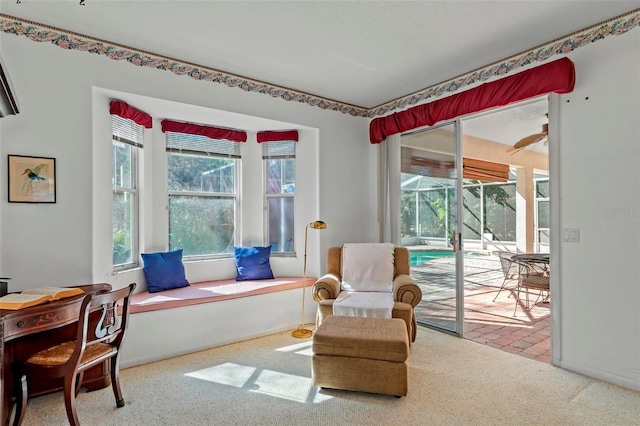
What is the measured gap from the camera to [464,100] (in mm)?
3238

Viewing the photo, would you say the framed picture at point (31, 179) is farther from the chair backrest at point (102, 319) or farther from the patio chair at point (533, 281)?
the patio chair at point (533, 281)

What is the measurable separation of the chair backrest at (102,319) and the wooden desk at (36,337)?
0.15m

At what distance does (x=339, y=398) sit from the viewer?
226 centimetres

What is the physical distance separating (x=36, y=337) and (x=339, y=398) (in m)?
2.04

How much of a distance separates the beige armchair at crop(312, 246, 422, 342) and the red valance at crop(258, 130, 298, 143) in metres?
1.71

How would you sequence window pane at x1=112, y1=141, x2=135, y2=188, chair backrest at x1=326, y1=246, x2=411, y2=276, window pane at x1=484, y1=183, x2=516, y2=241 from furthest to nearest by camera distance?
window pane at x1=484, y1=183, x2=516, y2=241 < chair backrest at x1=326, y1=246, x2=411, y2=276 < window pane at x1=112, y1=141, x2=135, y2=188

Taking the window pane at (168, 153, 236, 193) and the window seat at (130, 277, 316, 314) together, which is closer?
the window seat at (130, 277, 316, 314)

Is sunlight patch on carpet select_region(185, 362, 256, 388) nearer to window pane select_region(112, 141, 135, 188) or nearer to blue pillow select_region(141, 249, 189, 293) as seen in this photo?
blue pillow select_region(141, 249, 189, 293)

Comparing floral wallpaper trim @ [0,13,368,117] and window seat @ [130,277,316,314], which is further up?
floral wallpaper trim @ [0,13,368,117]

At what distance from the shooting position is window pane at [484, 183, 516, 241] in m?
7.65

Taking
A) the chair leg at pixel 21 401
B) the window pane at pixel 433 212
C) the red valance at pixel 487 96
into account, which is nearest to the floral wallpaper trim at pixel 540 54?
the red valance at pixel 487 96

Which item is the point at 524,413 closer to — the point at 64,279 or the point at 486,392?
the point at 486,392

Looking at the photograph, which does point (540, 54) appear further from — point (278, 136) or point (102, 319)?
point (102, 319)

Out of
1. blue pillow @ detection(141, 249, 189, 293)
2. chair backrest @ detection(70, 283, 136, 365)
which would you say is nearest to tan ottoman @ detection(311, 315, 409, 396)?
chair backrest @ detection(70, 283, 136, 365)
